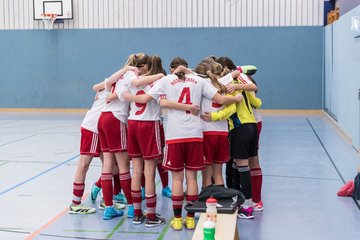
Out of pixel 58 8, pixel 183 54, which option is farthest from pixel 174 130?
pixel 58 8

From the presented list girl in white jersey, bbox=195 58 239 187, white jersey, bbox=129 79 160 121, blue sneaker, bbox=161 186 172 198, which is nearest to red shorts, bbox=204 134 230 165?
girl in white jersey, bbox=195 58 239 187

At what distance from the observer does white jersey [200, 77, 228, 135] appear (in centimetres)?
509

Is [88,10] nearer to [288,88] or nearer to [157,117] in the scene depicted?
[288,88]

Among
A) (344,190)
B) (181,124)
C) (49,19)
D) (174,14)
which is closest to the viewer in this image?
(181,124)

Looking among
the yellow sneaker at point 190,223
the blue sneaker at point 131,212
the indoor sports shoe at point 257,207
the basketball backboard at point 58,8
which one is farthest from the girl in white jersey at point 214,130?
the basketball backboard at point 58,8

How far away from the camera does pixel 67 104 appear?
59.5 ft

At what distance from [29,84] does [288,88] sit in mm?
8968

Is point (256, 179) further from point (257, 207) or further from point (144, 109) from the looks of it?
point (144, 109)

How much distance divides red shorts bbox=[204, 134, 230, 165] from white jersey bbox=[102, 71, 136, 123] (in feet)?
2.91

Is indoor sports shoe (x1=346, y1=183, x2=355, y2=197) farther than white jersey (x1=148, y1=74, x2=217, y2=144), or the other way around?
indoor sports shoe (x1=346, y1=183, x2=355, y2=197)

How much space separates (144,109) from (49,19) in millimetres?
13807

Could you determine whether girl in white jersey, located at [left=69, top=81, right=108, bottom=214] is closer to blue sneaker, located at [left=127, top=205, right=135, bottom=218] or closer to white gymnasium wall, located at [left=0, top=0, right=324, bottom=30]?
blue sneaker, located at [left=127, top=205, right=135, bottom=218]

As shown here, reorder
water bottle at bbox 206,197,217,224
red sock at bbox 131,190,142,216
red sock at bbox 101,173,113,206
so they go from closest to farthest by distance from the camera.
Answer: water bottle at bbox 206,197,217,224 → red sock at bbox 131,190,142,216 → red sock at bbox 101,173,113,206

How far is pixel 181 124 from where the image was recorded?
488 cm
